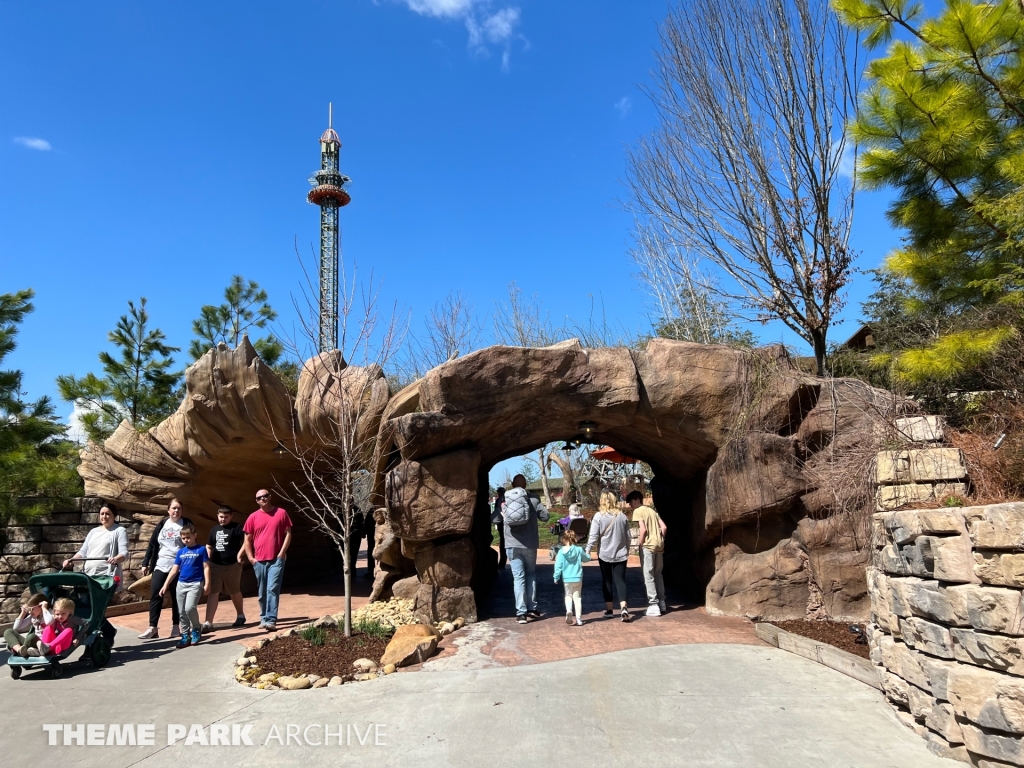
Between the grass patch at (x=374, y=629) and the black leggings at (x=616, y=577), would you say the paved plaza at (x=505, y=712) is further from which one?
the black leggings at (x=616, y=577)

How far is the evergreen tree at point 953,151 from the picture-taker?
6320 mm

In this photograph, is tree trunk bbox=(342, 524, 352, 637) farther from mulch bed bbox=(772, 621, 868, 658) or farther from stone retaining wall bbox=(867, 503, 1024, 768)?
stone retaining wall bbox=(867, 503, 1024, 768)

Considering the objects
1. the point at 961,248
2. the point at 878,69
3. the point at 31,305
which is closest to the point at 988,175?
the point at 961,248

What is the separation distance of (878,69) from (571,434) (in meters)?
5.82

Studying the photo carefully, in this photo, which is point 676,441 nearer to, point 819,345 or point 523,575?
point 523,575

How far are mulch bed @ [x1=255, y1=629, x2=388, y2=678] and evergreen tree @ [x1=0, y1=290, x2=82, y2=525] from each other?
769cm

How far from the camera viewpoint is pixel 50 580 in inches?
249

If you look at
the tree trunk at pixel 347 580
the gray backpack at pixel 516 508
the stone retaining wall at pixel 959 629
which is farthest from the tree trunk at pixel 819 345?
the tree trunk at pixel 347 580

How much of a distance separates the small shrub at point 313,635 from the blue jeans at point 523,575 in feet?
7.55

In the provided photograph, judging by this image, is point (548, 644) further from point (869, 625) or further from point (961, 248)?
point (961, 248)

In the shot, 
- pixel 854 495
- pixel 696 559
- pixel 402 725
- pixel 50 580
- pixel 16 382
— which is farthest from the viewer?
pixel 16 382

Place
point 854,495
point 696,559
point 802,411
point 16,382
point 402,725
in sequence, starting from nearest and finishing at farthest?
point 402,725 → point 854,495 → point 802,411 → point 696,559 → point 16,382

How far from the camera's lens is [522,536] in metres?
7.85

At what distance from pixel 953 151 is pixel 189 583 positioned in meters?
9.39
